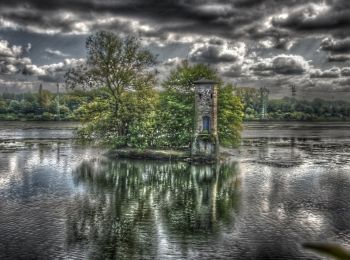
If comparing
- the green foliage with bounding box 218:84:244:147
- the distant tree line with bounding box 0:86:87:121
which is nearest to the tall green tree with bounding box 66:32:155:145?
the green foliage with bounding box 218:84:244:147

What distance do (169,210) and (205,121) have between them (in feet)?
80.3

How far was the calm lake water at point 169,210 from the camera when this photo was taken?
61.0 feet

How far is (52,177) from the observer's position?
38219 millimetres

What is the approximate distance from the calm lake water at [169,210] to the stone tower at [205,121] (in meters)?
3.24

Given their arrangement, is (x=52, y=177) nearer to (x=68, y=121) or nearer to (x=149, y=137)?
(x=149, y=137)

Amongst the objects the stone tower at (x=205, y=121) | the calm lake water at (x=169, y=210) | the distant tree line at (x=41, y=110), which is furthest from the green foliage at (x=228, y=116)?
the distant tree line at (x=41, y=110)

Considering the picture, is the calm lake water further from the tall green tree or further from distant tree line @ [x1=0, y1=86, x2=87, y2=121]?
distant tree line @ [x1=0, y1=86, x2=87, y2=121]

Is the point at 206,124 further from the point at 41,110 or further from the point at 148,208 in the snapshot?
the point at 41,110

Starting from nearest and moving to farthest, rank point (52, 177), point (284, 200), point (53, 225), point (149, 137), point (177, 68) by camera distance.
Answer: point (53, 225) < point (284, 200) < point (52, 177) < point (149, 137) < point (177, 68)

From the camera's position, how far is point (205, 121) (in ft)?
162

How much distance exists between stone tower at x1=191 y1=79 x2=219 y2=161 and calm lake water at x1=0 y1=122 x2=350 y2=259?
324cm

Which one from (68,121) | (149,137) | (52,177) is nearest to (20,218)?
(52,177)

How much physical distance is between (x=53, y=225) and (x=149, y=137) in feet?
107

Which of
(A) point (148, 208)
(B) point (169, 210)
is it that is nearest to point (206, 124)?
(A) point (148, 208)
